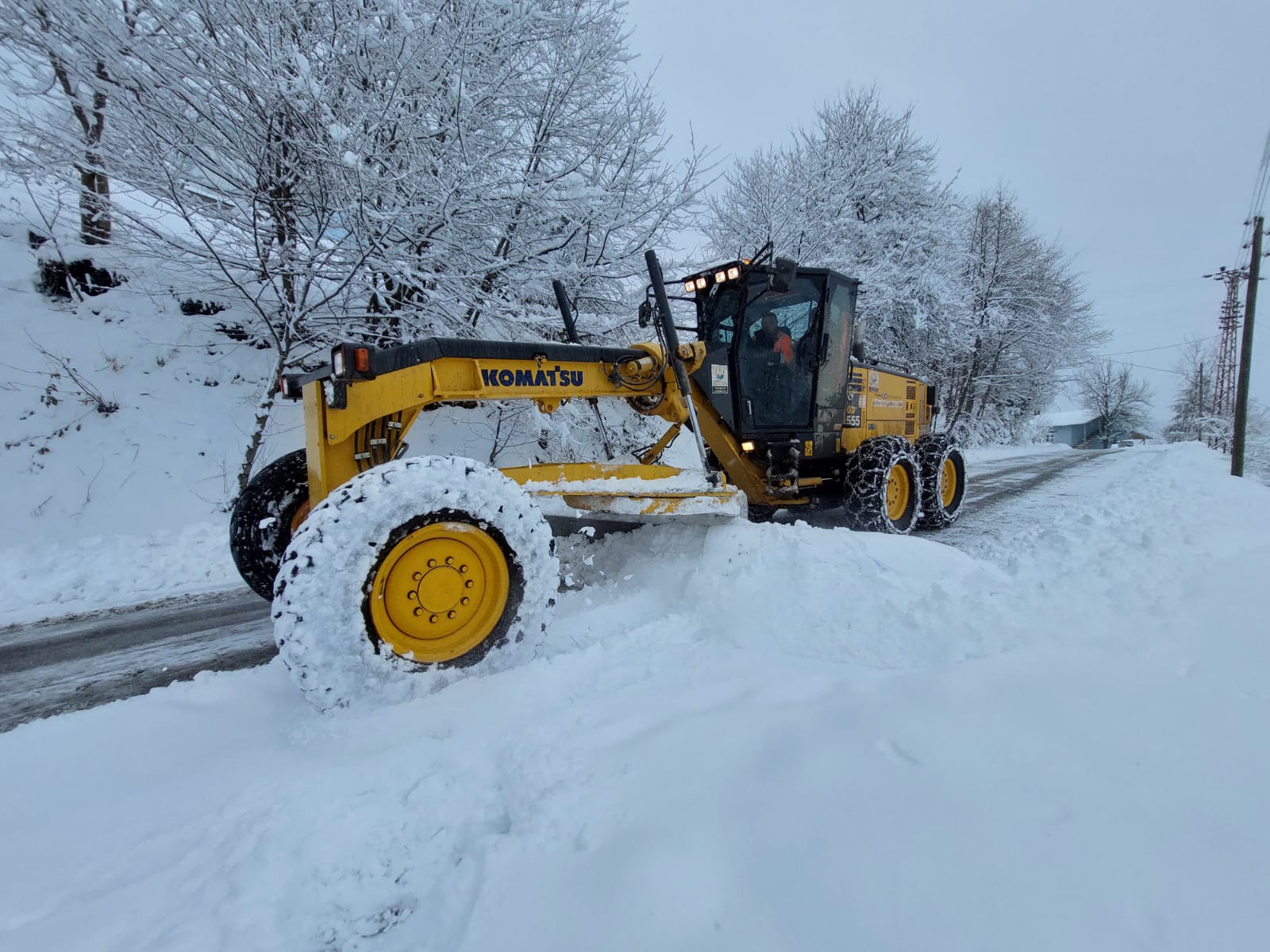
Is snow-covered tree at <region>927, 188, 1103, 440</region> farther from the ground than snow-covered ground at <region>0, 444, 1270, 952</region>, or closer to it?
farther from the ground

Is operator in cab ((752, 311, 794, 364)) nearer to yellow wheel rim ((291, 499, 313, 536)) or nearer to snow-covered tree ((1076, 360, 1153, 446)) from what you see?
yellow wheel rim ((291, 499, 313, 536))

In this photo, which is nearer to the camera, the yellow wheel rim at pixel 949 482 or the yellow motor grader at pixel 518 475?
the yellow motor grader at pixel 518 475

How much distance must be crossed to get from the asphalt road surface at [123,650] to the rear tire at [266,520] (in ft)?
1.24

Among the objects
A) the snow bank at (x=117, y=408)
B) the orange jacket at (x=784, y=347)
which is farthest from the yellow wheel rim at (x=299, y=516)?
the orange jacket at (x=784, y=347)

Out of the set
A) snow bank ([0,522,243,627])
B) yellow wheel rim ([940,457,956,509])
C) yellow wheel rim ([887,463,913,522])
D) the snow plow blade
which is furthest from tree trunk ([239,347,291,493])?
yellow wheel rim ([940,457,956,509])

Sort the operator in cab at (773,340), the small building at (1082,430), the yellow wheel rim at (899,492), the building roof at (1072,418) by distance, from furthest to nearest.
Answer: the building roof at (1072,418)
the small building at (1082,430)
the yellow wheel rim at (899,492)
the operator in cab at (773,340)

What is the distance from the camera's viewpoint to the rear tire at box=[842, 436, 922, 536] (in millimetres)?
5227

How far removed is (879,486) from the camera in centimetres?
522

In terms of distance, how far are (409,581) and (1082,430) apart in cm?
7111

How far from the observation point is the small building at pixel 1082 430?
49188 millimetres

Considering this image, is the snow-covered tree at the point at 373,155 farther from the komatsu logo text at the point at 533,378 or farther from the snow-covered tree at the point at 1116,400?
the snow-covered tree at the point at 1116,400

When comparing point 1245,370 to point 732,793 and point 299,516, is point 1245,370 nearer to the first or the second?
point 732,793

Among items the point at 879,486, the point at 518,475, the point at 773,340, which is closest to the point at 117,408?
the point at 518,475

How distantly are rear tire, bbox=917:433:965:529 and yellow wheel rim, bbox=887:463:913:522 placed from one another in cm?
19
